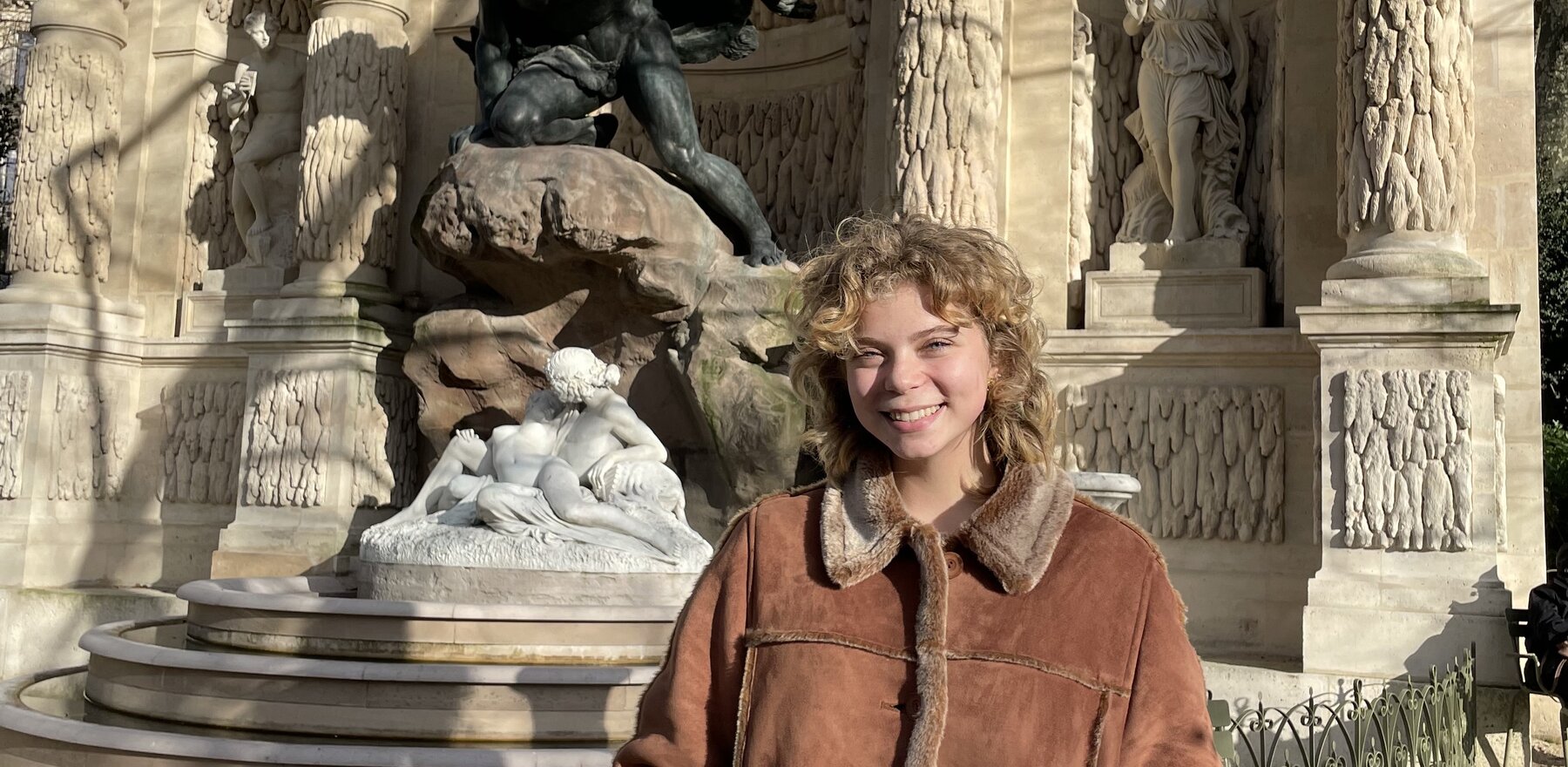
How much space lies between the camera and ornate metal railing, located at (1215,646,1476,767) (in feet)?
14.6

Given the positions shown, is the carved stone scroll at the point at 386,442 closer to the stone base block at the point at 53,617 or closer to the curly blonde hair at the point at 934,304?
the stone base block at the point at 53,617

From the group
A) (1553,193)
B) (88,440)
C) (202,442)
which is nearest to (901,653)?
(202,442)

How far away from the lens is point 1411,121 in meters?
7.50

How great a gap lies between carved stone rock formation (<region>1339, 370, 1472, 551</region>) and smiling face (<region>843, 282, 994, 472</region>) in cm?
638

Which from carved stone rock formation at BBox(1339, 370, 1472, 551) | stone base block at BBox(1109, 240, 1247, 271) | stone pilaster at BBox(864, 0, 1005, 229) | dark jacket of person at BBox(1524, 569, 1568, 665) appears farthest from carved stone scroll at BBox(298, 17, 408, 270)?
dark jacket of person at BBox(1524, 569, 1568, 665)

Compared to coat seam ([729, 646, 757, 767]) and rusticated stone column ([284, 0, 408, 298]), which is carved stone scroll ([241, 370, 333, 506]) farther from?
coat seam ([729, 646, 757, 767])

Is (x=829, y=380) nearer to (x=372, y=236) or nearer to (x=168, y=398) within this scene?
(x=372, y=236)

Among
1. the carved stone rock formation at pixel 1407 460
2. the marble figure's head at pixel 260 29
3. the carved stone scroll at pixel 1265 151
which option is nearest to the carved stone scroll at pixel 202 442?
the marble figure's head at pixel 260 29

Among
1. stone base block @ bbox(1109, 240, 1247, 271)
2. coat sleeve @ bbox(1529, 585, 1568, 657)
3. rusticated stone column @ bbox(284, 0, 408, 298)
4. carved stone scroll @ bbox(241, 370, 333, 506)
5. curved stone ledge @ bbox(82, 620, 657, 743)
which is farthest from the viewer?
rusticated stone column @ bbox(284, 0, 408, 298)

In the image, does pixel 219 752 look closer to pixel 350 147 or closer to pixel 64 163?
pixel 350 147

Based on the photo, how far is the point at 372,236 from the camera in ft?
33.8

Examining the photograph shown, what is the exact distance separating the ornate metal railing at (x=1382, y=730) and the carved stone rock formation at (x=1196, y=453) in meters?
1.60

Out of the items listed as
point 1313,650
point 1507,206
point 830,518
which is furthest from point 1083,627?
point 1507,206

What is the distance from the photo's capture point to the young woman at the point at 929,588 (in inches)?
60.2
